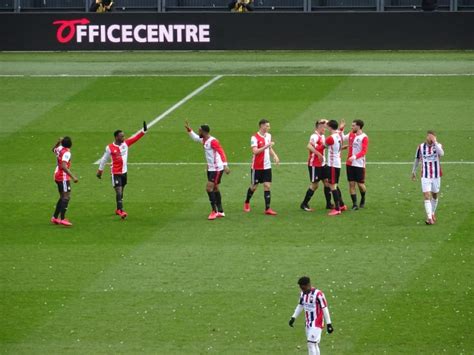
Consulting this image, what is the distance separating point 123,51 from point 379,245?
1040 inches

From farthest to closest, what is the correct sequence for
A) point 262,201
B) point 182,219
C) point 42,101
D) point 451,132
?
point 42,101 → point 451,132 → point 262,201 → point 182,219

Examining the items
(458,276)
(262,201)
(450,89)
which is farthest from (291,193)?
(450,89)

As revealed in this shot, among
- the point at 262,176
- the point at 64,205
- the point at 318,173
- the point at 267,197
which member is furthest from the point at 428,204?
the point at 64,205

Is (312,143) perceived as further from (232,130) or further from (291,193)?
(232,130)

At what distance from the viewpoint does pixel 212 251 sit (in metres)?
26.2

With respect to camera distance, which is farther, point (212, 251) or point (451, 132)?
point (451, 132)

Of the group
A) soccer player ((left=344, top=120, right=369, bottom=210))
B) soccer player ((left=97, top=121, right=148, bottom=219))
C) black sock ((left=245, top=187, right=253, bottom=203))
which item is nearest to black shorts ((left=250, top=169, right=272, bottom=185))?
black sock ((left=245, top=187, right=253, bottom=203))

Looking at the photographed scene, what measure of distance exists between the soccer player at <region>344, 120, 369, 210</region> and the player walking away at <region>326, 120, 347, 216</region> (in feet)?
1.21

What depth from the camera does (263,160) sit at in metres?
29.0

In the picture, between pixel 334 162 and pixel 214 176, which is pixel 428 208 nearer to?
pixel 334 162

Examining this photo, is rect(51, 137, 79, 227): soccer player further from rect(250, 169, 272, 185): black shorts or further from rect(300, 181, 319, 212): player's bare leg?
rect(300, 181, 319, 212): player's bare leg

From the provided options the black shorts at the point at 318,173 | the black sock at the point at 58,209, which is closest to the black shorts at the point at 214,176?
the black shorts at the point at 318,173

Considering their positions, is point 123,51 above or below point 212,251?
above

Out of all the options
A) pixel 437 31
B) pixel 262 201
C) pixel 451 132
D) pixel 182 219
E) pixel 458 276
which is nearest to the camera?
pixel 458 276
